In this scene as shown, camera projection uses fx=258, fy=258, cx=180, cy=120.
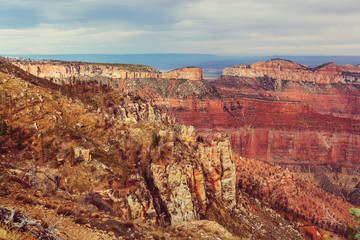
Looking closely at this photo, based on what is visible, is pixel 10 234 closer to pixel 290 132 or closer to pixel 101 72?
pixel 290 132

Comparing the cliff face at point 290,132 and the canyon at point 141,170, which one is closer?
the canyon at point 141,170

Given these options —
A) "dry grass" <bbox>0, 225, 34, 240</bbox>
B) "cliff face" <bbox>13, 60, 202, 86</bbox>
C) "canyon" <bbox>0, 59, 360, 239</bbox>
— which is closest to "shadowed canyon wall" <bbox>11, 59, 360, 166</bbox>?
"cliff face" <bbox>13, 60, 202, 86</bbox>

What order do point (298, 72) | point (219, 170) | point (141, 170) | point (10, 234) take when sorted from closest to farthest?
point (10, 234), point (141, 170), point (219, 170), point (298, 72)

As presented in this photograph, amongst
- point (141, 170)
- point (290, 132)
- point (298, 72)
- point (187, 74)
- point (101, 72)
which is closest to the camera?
point (141, 170)

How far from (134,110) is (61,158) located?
30.2 m

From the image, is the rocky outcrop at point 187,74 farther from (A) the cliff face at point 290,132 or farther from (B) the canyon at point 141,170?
(B) the canyon at point 141,170

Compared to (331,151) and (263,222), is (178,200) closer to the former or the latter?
(263,222)

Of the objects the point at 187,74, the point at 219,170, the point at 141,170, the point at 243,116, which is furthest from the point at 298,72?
the point at 141,170

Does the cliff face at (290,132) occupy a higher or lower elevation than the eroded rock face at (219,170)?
lower

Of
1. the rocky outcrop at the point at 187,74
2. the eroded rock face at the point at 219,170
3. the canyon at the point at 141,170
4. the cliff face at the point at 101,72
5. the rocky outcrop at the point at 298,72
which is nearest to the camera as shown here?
the canyon at the point at 141,170

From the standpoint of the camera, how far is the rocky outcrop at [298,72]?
17962 centimetres

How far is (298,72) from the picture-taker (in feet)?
609

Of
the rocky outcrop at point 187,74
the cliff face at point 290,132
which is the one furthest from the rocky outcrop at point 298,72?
the rocky outcrop at point 187,74

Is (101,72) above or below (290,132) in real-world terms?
above
